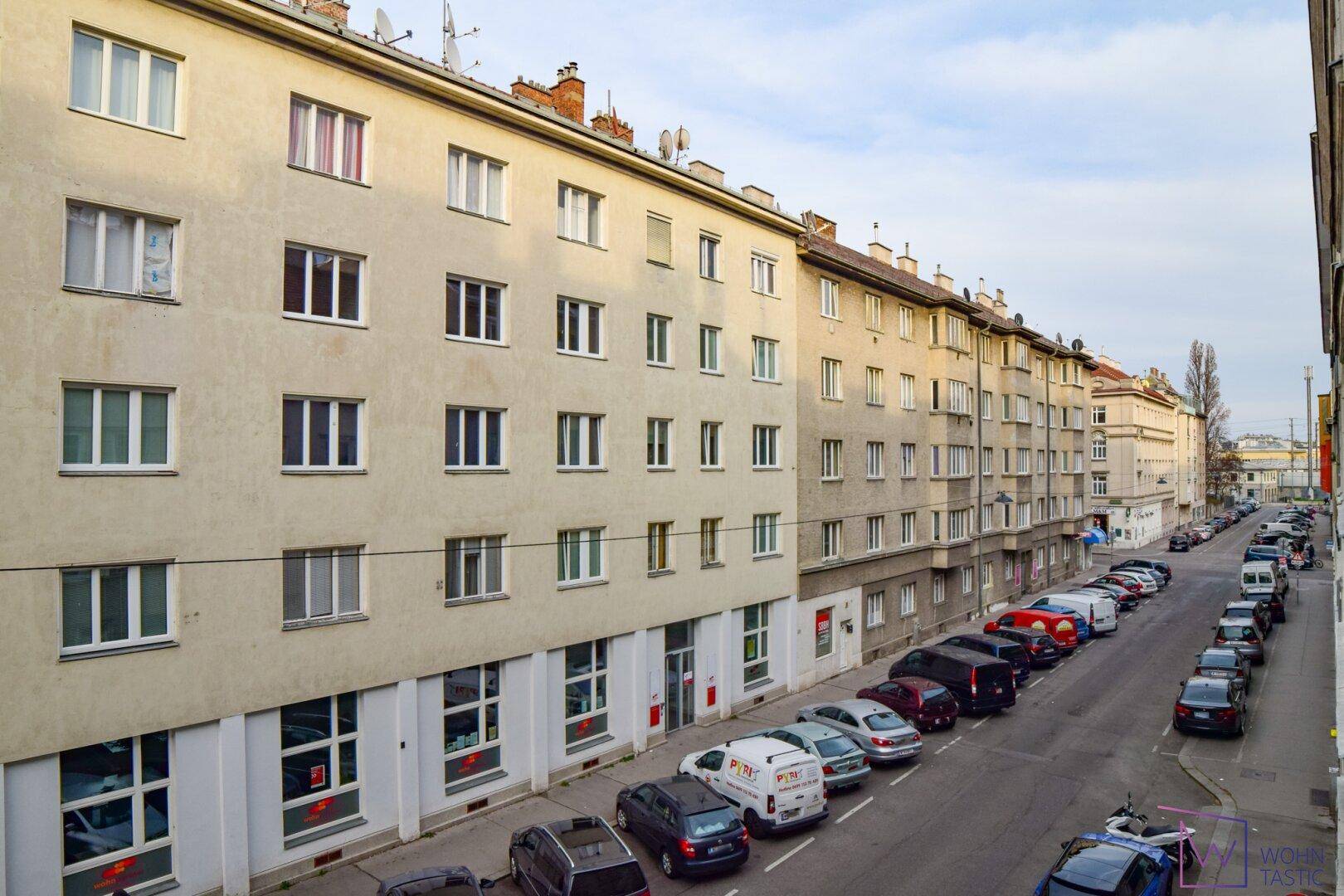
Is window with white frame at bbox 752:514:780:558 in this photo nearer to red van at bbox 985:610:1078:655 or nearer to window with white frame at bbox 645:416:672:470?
window with white frame at bbox 645:416:672:470

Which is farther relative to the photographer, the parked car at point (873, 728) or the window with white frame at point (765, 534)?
the window with white frame at point (765, 534)

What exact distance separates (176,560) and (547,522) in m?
7.78

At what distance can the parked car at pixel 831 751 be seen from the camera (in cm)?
1823

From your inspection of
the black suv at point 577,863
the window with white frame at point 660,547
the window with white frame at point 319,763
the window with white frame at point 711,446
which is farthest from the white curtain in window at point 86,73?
the window with white frame at point 711,446

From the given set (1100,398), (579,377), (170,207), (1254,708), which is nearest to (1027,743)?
(1254,708)

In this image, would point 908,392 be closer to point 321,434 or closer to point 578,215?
point 578,215

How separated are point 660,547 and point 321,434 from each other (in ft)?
32.4

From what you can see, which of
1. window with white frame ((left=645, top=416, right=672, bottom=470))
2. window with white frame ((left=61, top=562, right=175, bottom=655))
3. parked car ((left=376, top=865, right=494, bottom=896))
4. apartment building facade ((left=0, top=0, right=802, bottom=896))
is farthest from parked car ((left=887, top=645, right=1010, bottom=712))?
window with white frame ((left=61, top=562, right=175, bottom=655))

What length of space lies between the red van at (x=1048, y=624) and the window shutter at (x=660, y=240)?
19716mm

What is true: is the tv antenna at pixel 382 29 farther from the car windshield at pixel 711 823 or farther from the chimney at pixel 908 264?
the chimney at pixel 908 264

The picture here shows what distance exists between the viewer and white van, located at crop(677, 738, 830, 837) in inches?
633

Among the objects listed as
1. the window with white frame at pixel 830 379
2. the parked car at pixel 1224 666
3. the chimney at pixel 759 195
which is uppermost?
the chimney at pixel 759 195

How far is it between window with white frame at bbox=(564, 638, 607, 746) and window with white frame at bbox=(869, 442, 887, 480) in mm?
15055

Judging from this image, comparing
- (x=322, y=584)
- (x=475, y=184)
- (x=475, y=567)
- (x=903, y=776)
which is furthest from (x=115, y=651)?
(x=903, y=776)
